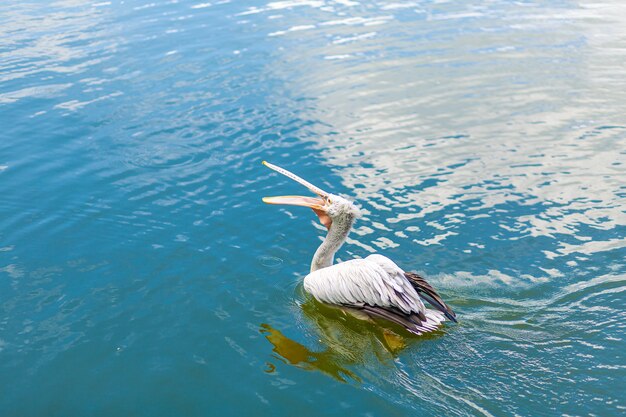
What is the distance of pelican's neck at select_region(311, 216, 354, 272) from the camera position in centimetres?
587

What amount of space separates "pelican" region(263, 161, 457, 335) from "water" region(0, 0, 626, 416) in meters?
0.17

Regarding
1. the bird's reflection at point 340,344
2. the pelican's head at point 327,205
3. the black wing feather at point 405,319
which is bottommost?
the bird's reflection at point 340,344

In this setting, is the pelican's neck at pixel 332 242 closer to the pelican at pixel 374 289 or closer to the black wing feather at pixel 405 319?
the pelican at pixel 374 289

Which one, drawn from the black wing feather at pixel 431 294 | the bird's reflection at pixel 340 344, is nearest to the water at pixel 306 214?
the bird's reflection at pixel 340 344

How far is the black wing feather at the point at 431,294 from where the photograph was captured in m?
5.17

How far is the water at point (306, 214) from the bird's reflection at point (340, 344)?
0.07ft

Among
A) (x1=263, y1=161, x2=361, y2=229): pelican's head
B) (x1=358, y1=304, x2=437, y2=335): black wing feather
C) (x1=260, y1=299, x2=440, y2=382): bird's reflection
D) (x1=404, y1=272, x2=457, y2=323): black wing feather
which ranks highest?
(x1=263, y1=161, x2=361, y2=229): pelican's head

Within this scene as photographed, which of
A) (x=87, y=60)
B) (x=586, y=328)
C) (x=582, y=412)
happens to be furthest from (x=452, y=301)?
(x=87, y=60)

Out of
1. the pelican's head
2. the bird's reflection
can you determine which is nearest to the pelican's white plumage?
the bird's reflection

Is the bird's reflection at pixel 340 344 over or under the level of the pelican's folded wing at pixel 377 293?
under

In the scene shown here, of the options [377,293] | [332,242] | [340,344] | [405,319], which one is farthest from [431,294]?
[332,242]

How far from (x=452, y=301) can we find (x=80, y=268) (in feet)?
10.5

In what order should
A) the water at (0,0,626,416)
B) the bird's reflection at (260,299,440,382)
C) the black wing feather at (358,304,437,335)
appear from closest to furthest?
1. the water at (0,0,626,416)
2. the bird's reflection at (260,299,440,382)
3. the black wing feather at (358,304,437,335)

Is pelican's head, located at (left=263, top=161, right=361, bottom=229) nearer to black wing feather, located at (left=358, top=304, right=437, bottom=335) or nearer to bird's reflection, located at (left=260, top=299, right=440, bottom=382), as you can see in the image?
bird's reflection, located at (left=260, top=299, right=440, bottom=382)
